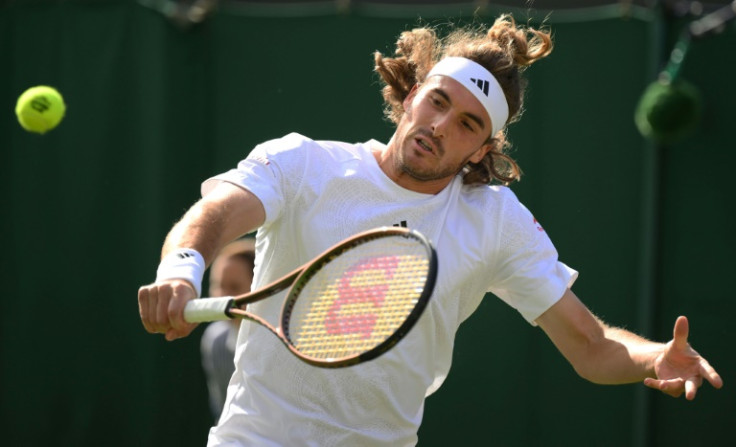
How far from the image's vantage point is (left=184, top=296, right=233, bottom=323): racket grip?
236cm

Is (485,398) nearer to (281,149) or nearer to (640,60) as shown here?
(640,60)

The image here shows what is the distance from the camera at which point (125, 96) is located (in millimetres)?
5734

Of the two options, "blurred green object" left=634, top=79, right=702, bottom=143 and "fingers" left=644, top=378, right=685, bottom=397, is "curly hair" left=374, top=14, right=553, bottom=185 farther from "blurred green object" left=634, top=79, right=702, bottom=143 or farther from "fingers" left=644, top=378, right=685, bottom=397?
"blurred green object" left=634, top=79, right=702, bottom=143

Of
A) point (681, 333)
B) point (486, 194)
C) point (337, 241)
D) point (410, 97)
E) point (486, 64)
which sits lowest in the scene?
point (681, 333)

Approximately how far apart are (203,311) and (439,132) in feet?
3.46

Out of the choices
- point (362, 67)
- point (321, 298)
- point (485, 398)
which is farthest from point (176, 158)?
point (321, 298)

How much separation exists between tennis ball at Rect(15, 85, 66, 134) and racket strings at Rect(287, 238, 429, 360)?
10.3 ft

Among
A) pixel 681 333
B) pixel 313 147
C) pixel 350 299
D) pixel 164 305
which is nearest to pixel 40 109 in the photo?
pixel 313 147

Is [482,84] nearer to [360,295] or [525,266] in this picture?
[525,266]

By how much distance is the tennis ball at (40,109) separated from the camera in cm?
532

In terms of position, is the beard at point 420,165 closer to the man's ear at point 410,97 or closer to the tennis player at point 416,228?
the tennis player at point 416,228

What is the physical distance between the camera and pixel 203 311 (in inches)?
92.8

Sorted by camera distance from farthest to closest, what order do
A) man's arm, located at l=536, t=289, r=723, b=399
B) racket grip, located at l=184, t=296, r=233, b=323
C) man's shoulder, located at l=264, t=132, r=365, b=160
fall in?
man's arm, located at l=536, t=289, r=723, b=399 → man's shoulder, located at l=264, t=132, r=365, b=160 → racket grip, located at l=184, t=296, r=233, b=323

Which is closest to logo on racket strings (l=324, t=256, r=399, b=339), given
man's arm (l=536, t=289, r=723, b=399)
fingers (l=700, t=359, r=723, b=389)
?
man's arm (l=536, t=289, r=723, b=399)
